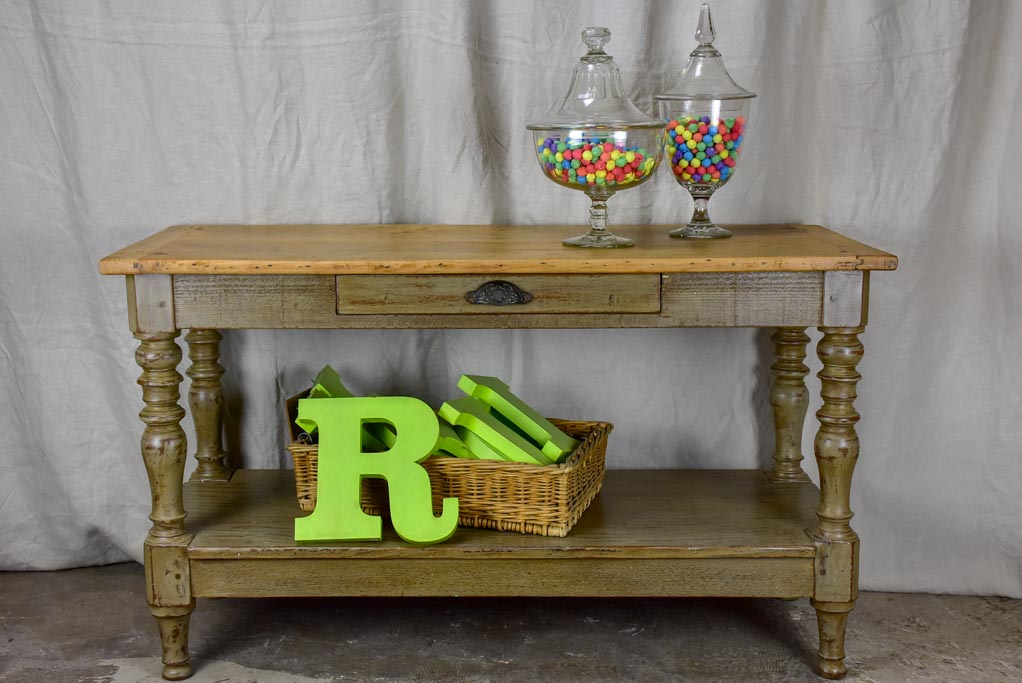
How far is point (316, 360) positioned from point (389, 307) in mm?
649

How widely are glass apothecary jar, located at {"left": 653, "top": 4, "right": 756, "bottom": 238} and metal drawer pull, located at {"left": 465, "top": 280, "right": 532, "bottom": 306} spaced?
1.38 feet

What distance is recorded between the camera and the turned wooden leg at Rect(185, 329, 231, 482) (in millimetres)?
2381

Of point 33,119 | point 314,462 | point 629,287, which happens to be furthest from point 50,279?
point 629,287

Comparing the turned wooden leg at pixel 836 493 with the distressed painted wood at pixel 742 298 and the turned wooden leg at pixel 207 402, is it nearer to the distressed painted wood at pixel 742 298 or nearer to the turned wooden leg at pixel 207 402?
the distressed painted wood at pixel 742 298

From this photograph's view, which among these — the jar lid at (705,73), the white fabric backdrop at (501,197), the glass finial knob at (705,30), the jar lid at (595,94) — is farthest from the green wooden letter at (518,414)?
the glass finial knob at (705,30)

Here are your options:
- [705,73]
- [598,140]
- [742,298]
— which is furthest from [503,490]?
[705,73]

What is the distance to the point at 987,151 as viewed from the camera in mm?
2379

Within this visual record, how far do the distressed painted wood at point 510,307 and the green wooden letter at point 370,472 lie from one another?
0.17m

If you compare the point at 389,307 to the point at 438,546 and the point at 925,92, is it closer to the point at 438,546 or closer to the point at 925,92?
the point at 438,546

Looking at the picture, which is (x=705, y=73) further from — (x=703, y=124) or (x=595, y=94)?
(x=595, y=94)

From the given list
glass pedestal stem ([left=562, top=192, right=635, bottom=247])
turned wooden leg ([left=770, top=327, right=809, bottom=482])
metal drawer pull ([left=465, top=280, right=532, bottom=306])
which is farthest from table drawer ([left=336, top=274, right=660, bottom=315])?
turned wooden leg ([left=770, top=327, right=809, bottom=482])

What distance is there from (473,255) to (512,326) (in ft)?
0.47

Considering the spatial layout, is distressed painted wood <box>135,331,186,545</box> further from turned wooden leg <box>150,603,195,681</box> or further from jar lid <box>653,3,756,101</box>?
jar lid <box>653,3,756,101</box>

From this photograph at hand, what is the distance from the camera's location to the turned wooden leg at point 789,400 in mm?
2361
